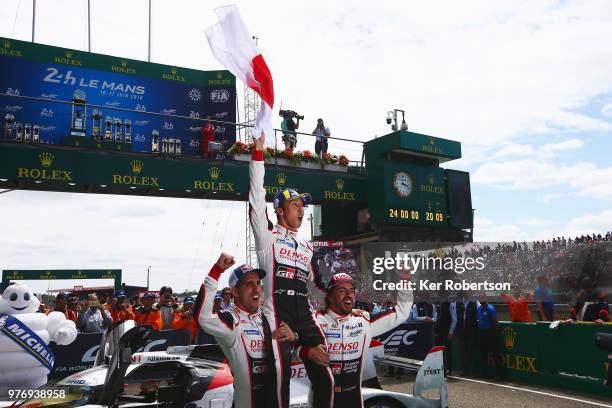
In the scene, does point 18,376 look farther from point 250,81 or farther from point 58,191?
point 58,191

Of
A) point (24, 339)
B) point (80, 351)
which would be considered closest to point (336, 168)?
point (80, 351)

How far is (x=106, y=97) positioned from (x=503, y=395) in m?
14.7

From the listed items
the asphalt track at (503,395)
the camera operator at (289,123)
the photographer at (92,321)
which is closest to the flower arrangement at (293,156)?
the camera operator at (289,123)

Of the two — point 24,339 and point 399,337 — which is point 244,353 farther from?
point 399,337

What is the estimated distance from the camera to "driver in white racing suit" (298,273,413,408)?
411cm

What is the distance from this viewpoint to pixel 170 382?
5332 mm

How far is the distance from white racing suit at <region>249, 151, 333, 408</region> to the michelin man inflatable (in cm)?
338

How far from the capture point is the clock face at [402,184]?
18.9 meters

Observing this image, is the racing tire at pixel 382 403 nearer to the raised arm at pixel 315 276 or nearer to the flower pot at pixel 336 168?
the raised arm at pixel 315 276

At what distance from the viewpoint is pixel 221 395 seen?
492 cm

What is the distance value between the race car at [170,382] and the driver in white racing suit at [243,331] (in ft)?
2.65
